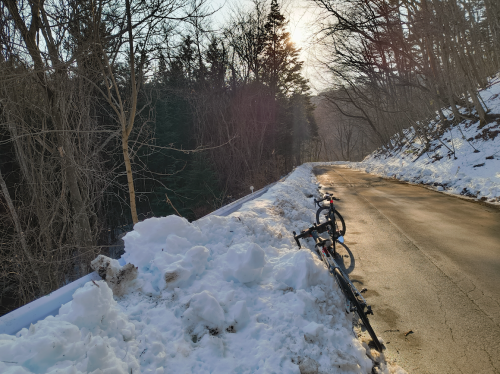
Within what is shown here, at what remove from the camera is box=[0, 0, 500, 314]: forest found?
537cm

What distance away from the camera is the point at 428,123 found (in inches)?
915

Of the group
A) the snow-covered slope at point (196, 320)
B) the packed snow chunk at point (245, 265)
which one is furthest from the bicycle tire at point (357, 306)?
the packed snow chunk at point (245, 265)

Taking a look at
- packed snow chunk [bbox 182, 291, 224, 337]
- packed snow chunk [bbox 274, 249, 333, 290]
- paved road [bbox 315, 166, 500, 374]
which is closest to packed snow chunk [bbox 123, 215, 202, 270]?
packed snow chunk [bbox 182, 291, 224, 337]

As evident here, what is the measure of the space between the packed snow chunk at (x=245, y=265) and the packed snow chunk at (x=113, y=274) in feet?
3.85

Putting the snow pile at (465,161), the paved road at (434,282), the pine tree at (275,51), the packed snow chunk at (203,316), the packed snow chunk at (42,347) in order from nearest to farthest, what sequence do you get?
1. the packed snow chunk at (42,347)
2. the packed snow chunk at (203,316)
3. the paved road at (434,282)
4. the snow pile at (465,161)
5. the pine tree at (275,51)

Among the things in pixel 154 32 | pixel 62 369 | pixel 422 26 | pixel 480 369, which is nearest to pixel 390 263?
pixel 480 369

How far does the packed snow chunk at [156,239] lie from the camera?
358cm

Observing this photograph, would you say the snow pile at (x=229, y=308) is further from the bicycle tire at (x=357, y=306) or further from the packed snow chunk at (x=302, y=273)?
the bicycle tire at (x=357, y=306)

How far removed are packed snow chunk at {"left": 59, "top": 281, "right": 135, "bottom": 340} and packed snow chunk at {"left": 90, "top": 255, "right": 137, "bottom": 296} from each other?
561 mm

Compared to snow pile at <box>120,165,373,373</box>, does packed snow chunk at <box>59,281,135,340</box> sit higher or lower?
higher

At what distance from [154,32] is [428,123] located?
24812mm

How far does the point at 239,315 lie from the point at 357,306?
56.4 inches

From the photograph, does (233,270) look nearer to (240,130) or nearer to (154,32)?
(154,32)

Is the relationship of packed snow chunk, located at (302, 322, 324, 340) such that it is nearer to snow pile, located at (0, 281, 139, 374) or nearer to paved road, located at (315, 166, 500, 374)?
paved road, located at (315, 166, 500, 374)
